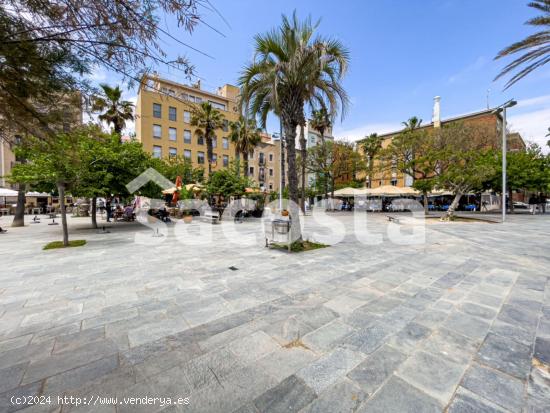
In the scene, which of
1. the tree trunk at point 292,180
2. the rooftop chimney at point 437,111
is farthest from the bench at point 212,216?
the rooftop chimney at point 437,111

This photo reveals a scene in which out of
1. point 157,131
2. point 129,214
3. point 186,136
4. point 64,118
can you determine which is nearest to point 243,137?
point 186,136

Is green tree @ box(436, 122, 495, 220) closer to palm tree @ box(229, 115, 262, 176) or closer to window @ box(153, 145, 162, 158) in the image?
palm tree @ box(229, 115, 262, 176)

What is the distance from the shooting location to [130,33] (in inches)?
82.5

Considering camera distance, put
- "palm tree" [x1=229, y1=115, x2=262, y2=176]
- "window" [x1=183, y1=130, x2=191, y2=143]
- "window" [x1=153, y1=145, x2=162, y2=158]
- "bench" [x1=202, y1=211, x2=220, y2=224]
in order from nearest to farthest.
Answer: "bench" [x1=202, y1=211, x2=220, y2=224] < "palm tree" [x1=229, y1=115, x2=262, y2=176] < "window" [x1=153, y1=145, x2=162, y2=158] < "window" [x1=183, y1=130, x2=191, y2=143]

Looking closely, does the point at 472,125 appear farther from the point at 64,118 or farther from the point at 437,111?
the point at 64,118

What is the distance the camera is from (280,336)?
9.09 feet

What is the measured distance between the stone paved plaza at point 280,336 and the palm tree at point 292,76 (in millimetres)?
3556

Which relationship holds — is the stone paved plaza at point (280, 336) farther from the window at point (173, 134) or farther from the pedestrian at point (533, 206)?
the window at point (173, 134)

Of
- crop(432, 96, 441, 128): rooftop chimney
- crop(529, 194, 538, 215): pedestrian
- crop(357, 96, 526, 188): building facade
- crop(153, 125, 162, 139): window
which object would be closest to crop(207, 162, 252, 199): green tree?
crop(357, 96, 526, 188): building facade

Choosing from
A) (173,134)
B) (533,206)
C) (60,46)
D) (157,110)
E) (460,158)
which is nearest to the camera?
(60,46)

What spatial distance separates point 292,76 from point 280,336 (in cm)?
645

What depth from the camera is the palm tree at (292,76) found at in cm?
648

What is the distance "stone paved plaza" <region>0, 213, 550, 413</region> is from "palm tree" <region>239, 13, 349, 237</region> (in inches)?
140

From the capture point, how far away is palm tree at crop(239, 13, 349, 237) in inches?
255
